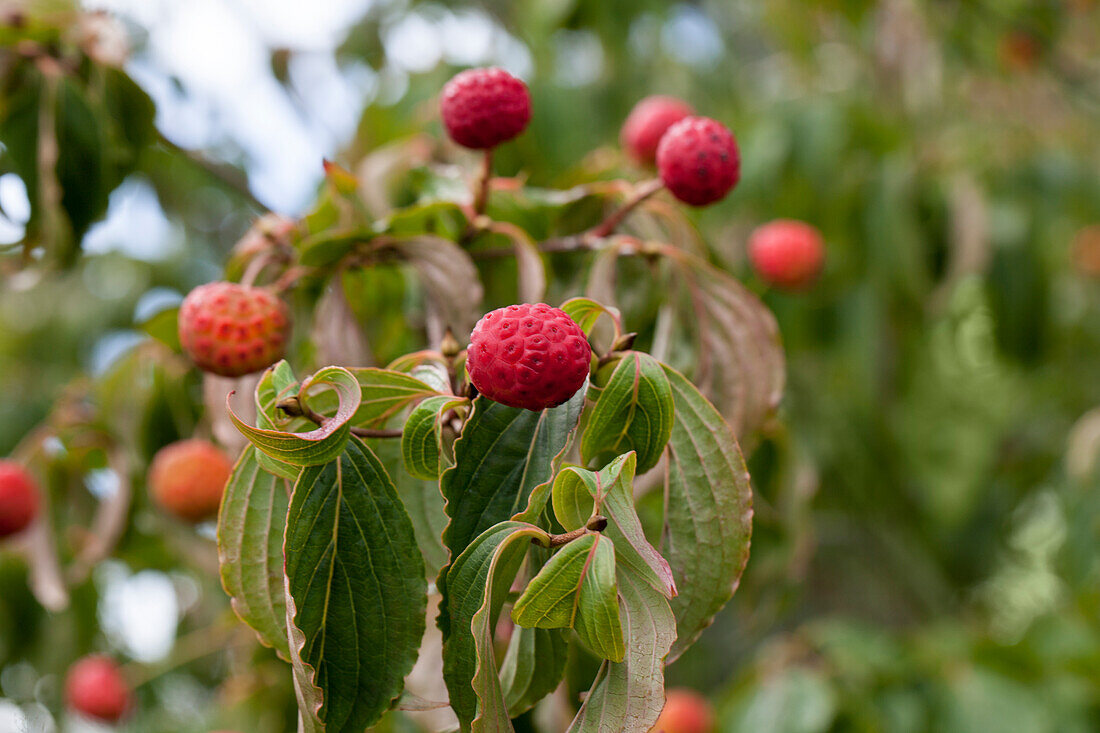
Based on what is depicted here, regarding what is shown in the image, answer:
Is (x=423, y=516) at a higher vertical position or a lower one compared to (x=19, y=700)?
higher

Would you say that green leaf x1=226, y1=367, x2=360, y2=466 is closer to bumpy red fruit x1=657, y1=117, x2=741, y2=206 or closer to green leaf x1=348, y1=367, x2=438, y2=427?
green leaf x1=348, y1=367, x2=438, y2=427

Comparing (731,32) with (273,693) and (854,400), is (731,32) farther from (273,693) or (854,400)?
(273,693)

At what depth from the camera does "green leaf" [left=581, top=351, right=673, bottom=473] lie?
23.8 inches

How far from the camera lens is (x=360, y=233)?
825mm

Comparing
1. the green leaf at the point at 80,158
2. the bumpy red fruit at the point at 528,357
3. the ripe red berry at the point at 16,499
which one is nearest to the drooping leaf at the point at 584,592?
the bumpy red fruit at the point at 528,357

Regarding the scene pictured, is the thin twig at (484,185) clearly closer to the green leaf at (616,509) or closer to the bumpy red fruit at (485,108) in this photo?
the bumpy red fruit at (485,108)

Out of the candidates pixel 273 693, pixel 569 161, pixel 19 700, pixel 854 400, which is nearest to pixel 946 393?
pixel 854 400

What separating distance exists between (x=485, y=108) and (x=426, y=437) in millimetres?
371

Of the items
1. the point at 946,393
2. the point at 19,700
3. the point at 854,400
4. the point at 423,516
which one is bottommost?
the point at 946,393

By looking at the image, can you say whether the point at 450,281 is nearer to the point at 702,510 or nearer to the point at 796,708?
the point at 702,510

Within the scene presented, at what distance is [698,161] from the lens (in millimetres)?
795

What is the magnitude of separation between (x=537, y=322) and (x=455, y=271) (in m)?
0.24

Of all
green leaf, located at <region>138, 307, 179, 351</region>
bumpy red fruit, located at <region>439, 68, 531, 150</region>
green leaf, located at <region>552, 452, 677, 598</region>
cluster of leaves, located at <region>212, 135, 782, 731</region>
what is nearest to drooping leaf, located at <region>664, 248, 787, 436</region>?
cluster of leaves, located at <region>212, 135, 782, 731</region>

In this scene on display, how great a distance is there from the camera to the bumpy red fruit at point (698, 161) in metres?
0.80
